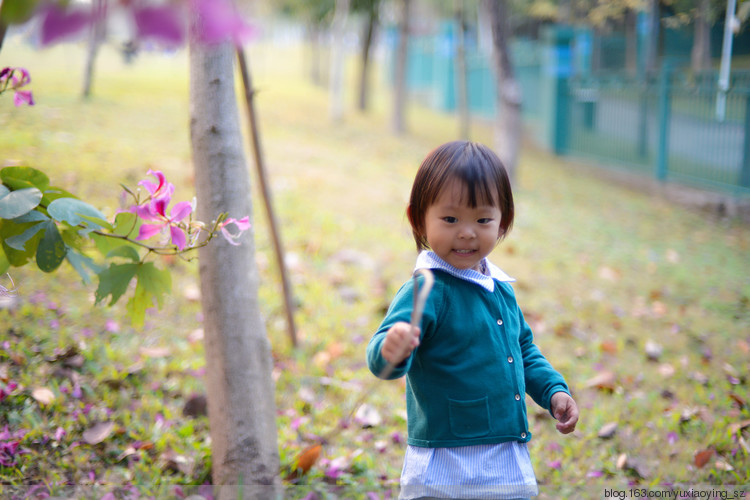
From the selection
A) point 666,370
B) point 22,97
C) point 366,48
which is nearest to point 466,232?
point 22,97

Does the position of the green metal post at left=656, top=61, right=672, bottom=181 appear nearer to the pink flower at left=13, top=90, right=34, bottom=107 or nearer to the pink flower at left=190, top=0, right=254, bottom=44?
the pink flower at left=13, top=90, right=34, bottom=107

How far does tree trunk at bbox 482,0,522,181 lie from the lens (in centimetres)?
748

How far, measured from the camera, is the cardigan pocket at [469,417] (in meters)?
1.48

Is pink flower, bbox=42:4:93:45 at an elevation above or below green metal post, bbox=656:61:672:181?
above

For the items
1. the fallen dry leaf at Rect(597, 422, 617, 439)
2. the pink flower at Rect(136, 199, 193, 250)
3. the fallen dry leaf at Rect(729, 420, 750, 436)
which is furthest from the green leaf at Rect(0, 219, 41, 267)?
the fallen dry leaf at Rect(729, 420, 750, 436)

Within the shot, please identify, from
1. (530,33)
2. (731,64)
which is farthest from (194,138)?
(530,33)

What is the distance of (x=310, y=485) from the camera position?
2266 millimetres

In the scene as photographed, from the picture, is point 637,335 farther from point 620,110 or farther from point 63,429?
point 620,110

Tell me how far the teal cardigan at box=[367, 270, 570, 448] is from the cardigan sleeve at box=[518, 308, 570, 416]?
10 cm

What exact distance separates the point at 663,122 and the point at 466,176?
25.2 feet

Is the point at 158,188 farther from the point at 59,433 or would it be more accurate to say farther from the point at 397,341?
Answer: the point at 59,433

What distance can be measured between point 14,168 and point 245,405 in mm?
977

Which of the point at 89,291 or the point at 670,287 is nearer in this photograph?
the point at 89,291

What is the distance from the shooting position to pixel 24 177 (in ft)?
5.82
